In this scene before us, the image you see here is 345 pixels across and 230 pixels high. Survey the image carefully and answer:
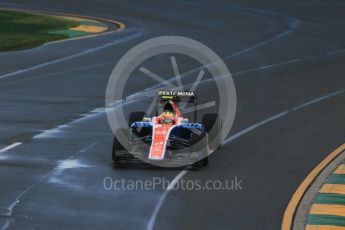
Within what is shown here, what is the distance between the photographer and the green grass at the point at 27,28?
36.8 m

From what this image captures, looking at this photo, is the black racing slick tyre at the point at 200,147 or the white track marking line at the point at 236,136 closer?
the white track marking line at the point at 236,136

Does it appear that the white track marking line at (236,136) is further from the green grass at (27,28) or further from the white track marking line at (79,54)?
the green grass at (27,28)

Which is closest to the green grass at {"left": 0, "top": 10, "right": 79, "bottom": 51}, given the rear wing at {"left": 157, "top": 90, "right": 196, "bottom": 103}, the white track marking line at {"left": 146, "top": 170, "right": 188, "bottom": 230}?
the rear wing at {"left": 157, "top": 90, "right": 196, "bottom": 103}

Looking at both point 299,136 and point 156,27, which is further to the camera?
point 156,27

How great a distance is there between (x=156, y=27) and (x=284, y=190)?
2707 cm

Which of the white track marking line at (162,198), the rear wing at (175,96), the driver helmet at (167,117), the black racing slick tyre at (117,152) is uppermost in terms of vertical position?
the rear wing at (175,96)

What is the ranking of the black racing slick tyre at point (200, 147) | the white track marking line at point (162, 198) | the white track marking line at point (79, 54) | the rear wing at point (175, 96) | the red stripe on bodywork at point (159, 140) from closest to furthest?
the white track marking line at point (162, 198) < the red stripe on bodywork at point (159, 140) < the black racing slick tyre at point (200, 147) < the rear wing at point (175, 96) < the white track marking line at point (79, 54)

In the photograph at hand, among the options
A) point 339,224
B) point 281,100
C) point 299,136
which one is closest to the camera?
point 339,224

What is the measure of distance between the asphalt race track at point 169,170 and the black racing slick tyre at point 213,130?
0.84ft

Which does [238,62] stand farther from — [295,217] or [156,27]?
[295,217]

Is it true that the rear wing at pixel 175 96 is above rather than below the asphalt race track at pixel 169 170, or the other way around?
above

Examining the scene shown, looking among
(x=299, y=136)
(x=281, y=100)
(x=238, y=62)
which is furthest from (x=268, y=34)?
(x=299, y=136)

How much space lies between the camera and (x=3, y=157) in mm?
17828

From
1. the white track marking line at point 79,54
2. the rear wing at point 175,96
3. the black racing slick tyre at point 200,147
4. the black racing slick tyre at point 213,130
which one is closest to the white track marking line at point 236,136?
the black racing slick tyre at point 200,147
